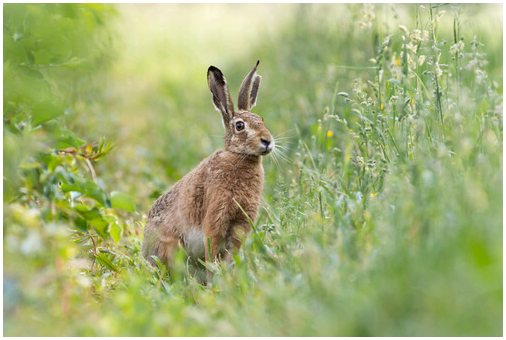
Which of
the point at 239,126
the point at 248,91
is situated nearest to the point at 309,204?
the point at 239,126

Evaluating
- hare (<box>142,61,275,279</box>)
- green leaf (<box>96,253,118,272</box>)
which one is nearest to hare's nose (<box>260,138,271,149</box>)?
hare (<box>142,61,275,279</box>)

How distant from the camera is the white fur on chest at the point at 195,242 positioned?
579cm

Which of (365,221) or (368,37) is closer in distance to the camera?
(365,221)

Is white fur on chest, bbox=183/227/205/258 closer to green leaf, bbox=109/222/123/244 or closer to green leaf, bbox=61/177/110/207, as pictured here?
green leaf, bbox=109/222/123/244

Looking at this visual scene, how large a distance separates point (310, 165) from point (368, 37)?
1.71 meters

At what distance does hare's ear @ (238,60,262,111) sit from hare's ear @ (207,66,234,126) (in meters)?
0.13

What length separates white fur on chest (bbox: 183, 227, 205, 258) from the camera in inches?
228

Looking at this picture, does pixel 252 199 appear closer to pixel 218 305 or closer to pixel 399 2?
pixel 218 305

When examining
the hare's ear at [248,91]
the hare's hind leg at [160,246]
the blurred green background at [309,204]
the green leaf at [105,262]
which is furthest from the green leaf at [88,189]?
the hare's ear at [248,91]

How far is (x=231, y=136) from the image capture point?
234 inches

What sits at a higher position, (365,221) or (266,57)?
(266,57)

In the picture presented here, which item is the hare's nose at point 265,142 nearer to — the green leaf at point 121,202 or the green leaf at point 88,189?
the green leaf at point 121,202

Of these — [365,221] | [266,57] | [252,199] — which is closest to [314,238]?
[365,221]

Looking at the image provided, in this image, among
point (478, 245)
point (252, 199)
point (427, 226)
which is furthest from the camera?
point (252, 199)
